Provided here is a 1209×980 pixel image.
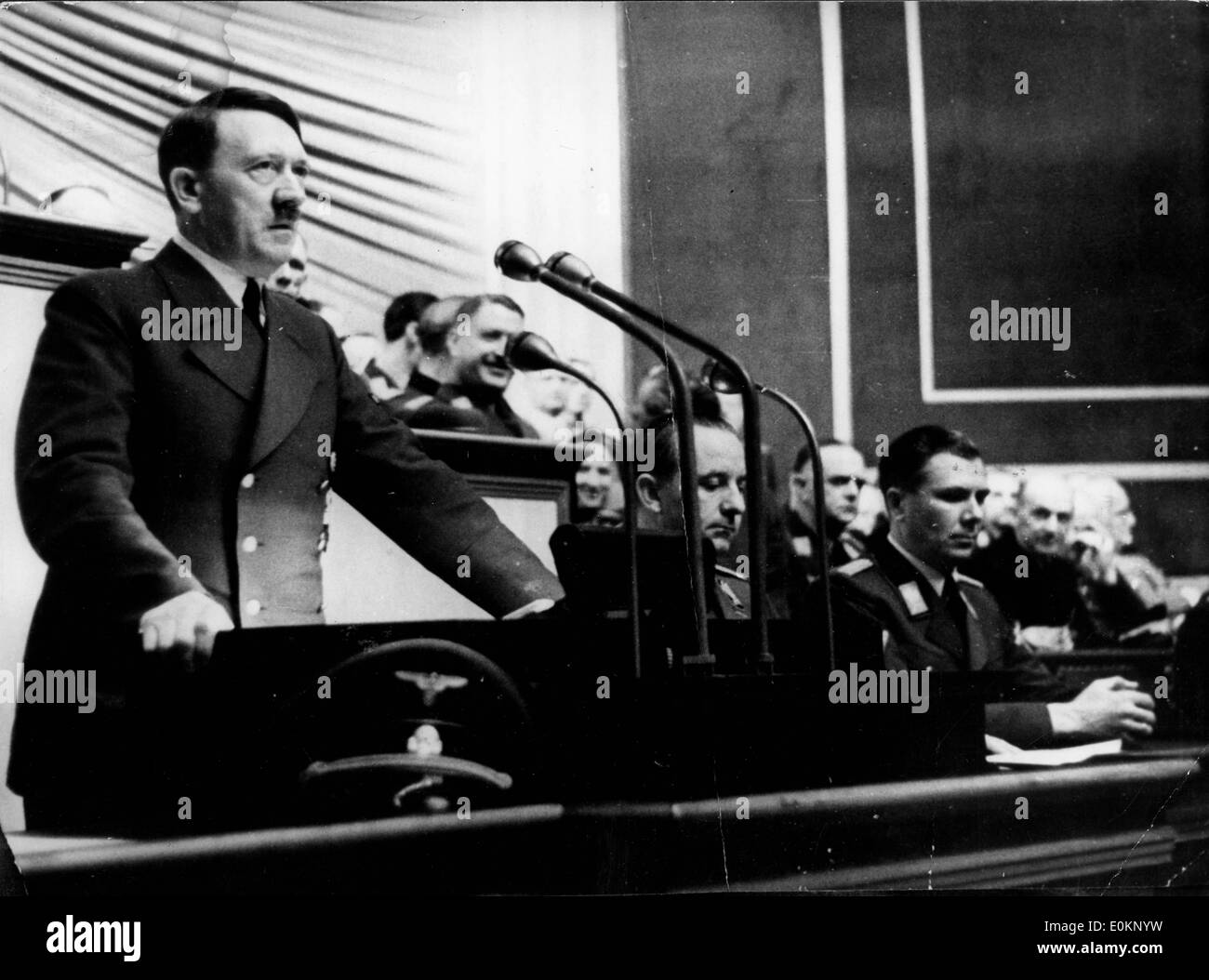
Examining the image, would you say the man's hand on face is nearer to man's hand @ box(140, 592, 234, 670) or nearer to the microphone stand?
the microphone stand

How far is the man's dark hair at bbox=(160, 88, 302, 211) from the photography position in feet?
10.4

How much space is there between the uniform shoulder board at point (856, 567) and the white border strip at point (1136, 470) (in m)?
0.44

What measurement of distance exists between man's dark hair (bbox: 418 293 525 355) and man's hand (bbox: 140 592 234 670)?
2.39 feet

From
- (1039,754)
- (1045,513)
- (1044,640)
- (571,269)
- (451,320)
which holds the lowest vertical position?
(1039,754)

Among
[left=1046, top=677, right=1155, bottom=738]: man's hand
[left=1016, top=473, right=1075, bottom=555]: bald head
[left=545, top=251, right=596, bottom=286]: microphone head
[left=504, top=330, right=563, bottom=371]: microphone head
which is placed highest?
[left=545, top=251, right=596, bottom=286]: microphone head

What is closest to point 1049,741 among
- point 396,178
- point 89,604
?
point 396,178

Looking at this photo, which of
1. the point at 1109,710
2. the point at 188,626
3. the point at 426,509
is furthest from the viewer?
the point at 1109,710

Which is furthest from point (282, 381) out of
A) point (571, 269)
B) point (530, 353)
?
point (571, 269)

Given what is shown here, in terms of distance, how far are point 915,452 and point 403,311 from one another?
3.92 ft

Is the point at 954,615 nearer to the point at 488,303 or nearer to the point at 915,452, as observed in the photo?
the point at 915,452

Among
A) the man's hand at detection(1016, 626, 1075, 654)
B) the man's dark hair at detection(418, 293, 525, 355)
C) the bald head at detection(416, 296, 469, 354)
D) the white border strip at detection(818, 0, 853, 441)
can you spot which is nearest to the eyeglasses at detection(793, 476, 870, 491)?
the white border strip at detection(818, 0, 853, 441)

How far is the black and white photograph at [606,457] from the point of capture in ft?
10.1

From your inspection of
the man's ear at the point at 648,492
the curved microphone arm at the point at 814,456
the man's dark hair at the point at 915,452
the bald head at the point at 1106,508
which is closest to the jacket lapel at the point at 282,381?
the man's ear at the point at 648,492

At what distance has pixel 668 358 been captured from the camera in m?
3.20
